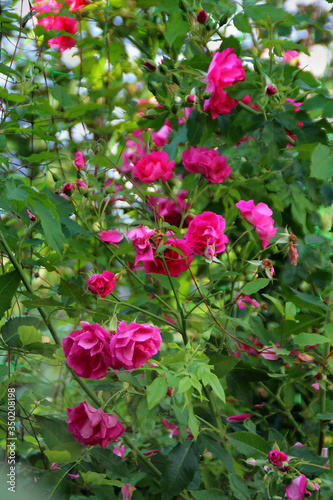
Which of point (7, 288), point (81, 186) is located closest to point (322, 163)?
point (81, 186)

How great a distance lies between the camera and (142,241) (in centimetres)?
84

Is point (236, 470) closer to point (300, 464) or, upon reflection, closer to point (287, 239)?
point (300, 464)

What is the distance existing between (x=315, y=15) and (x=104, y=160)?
943mm

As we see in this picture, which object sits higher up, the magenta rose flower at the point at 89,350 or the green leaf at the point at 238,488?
the magenta rose flower at the point at 89,350

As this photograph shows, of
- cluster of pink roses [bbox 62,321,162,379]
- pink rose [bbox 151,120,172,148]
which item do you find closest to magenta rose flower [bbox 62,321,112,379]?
cluster of pink roses [bbox 62,321,162,379]

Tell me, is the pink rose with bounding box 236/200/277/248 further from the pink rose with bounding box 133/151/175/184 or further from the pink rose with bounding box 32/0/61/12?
the pink rose with bounding box 32/0/61/12

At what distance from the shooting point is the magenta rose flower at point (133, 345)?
27.7 inches

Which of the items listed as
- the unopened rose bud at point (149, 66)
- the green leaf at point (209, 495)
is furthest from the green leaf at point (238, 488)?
the unopened rose bud at point (149, 66)

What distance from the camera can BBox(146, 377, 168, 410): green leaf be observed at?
65cm

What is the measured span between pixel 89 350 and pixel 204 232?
27 centimetres

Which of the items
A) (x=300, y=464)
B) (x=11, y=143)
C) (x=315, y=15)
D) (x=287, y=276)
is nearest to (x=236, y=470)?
(x=300, y=464)

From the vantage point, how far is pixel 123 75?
1.63 metres

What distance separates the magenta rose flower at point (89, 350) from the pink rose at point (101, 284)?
73 millimetres

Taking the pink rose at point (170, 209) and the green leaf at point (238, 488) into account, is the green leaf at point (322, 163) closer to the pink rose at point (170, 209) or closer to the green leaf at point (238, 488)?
the pink rose at point (170, 209)
